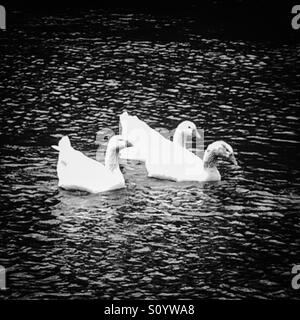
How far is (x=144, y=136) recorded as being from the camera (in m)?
24.0

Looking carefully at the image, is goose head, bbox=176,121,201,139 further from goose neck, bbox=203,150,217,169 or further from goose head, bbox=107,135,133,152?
goose head, bbox=107,135,133,152

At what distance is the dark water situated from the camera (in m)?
17.5

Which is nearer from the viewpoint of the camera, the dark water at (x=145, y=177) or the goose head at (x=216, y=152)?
the dark water at (x=145, y=177)

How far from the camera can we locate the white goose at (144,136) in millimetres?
23656

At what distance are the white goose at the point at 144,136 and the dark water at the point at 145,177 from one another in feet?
1.86

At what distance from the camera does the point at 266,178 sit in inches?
885

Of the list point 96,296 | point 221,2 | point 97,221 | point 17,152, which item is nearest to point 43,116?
point 17,152

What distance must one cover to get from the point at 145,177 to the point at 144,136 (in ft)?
5.49

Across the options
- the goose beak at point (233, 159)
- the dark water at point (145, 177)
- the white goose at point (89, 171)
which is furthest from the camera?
the goose beak at point (233, 159)

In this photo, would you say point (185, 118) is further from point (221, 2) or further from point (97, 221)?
point (221, 2)

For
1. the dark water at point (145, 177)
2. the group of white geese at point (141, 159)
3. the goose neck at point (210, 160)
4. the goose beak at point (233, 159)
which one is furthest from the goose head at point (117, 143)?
the goose beak at point (233, 159)

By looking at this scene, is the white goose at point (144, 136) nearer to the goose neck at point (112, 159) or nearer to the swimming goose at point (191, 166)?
the swimming goose at point (191, 166)

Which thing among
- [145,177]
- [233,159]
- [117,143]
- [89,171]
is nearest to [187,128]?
[233,159]

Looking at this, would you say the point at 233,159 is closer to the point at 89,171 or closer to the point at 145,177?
the point at 145,177
